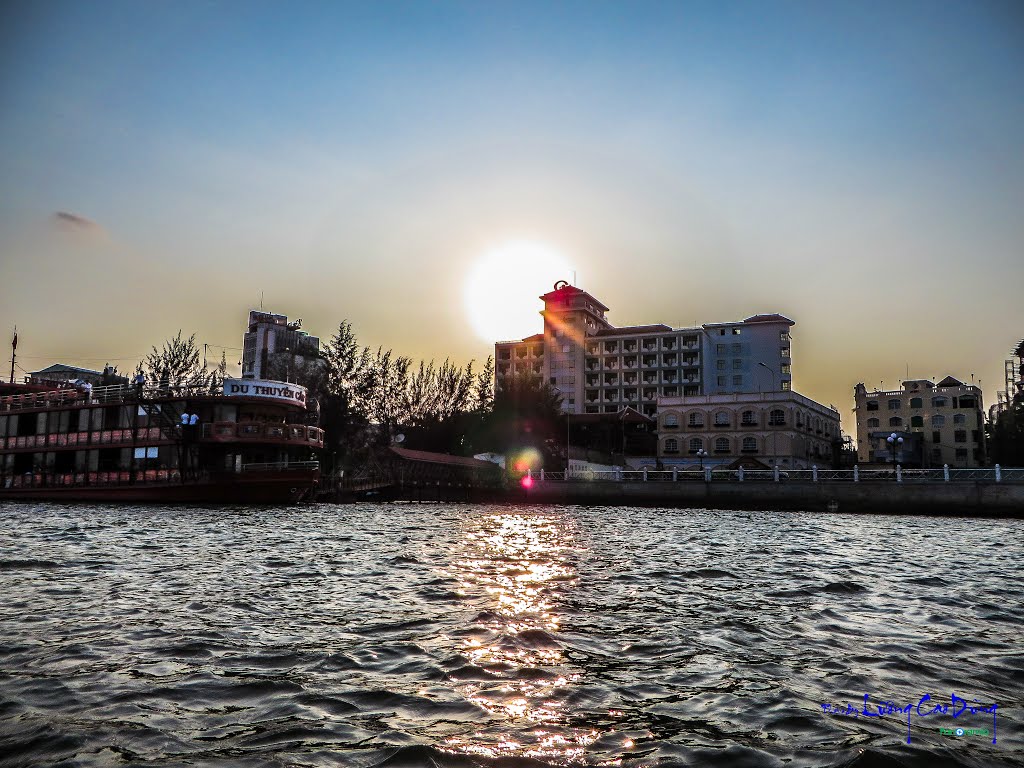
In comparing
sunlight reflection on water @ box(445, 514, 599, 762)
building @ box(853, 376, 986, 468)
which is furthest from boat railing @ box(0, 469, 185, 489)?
building @ box(853, 376, 986, 468)

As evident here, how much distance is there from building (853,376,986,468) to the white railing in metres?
44.4

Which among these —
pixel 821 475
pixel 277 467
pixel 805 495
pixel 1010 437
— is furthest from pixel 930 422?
pixel 277 467

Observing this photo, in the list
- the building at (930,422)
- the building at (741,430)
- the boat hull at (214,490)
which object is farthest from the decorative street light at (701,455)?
the boat hull at (214,490)

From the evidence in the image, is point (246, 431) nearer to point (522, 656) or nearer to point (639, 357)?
point (522, 656)

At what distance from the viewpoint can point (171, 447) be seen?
39062mm

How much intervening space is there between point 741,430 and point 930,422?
109 feet

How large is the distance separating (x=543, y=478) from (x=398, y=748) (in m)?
48.3

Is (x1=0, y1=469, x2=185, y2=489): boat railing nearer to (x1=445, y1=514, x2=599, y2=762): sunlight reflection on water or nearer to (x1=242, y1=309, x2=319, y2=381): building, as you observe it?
(x1=445, y1=514, x2=599, y2=762): sunlight reflection on water

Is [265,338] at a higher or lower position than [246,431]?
higher

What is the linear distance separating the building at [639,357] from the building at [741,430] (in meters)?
18.0

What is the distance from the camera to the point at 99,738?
16.4 ft

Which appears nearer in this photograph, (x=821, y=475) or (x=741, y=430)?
(x=821, y=475)

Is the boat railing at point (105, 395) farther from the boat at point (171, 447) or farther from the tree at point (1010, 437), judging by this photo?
the tree at point (1010, 437)

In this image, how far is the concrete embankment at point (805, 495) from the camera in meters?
39.6
